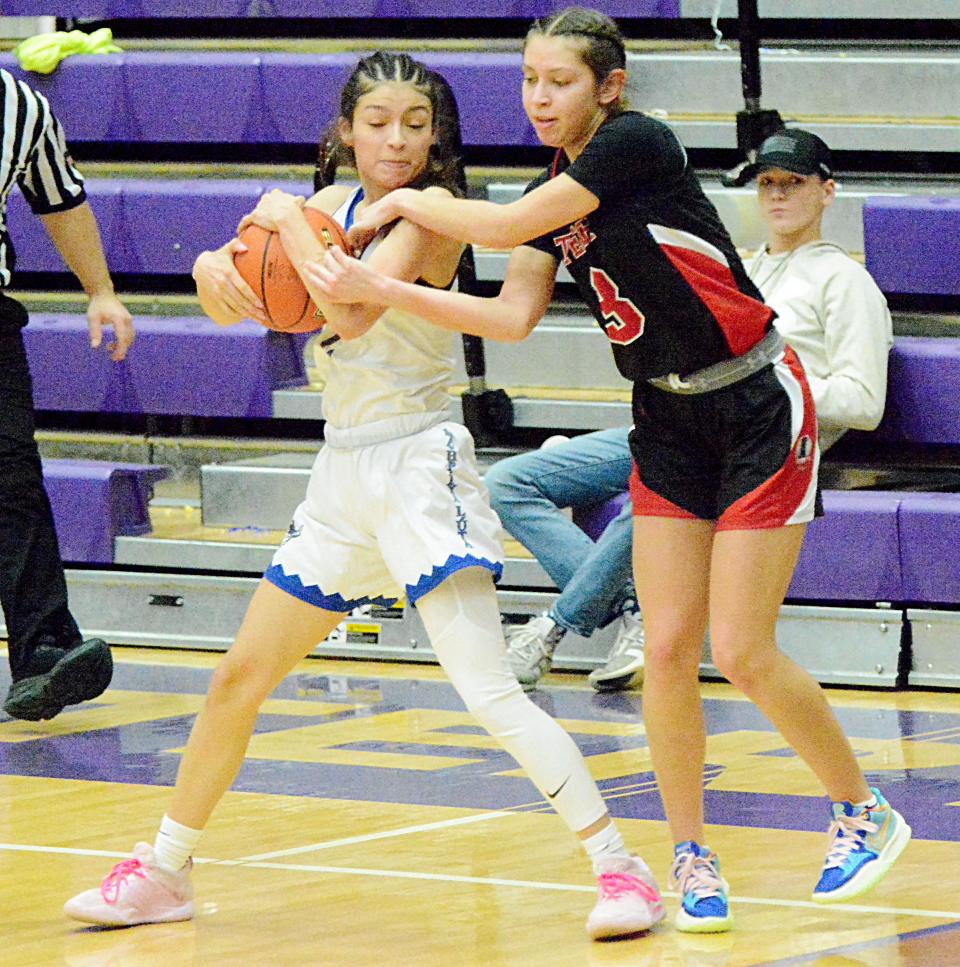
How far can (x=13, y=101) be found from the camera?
534 cm

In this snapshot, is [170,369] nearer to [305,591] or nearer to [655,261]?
[305,591]

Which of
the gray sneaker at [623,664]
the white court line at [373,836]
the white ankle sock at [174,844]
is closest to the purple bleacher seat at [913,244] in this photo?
the gray sneaker at [623,664]

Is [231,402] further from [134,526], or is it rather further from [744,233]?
[744,233]

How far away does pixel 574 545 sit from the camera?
5.68 m

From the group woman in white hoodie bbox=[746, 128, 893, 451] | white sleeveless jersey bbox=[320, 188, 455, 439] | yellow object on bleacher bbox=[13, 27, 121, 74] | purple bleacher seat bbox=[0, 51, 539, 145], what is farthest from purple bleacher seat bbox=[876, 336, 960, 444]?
yellow object on bleacher bbox=[13, 27, 121, 74]

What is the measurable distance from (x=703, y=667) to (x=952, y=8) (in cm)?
278

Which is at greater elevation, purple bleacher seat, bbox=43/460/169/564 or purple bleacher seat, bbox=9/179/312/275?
purple bleacher seat, bbox=9/179/312/275

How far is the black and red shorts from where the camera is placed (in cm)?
333

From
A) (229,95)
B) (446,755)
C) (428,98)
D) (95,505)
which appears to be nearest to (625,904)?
(428,98)

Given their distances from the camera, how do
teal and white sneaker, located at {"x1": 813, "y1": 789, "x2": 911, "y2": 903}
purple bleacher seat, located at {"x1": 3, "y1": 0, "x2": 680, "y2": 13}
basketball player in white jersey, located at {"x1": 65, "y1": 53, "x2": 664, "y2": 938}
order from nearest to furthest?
basketball player in white jersey, located at {"x1": 65, "y1": 53, "x2": 664, "y2": 938} → teal and white sneaker, located at {"x1": 813, "y1": 789, "x2": 911, "y2": 903} → purple bleacher seat, located at {"x1": 3, "y1": 0, "x2": 680, "y2": 13}

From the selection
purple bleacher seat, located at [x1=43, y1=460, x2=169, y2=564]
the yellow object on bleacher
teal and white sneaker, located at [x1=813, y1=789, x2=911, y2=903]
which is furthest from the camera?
the yellow object on bleacher

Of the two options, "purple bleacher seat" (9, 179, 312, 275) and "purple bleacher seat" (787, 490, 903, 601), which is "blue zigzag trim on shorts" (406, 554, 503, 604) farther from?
"purple bleacher seat" (9, 179, 312, 275)

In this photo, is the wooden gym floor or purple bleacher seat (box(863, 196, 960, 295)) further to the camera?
purple bleacher seat (box(863, 196, 960, 295))

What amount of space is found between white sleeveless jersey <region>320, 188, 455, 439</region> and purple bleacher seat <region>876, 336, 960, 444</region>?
2764mm
